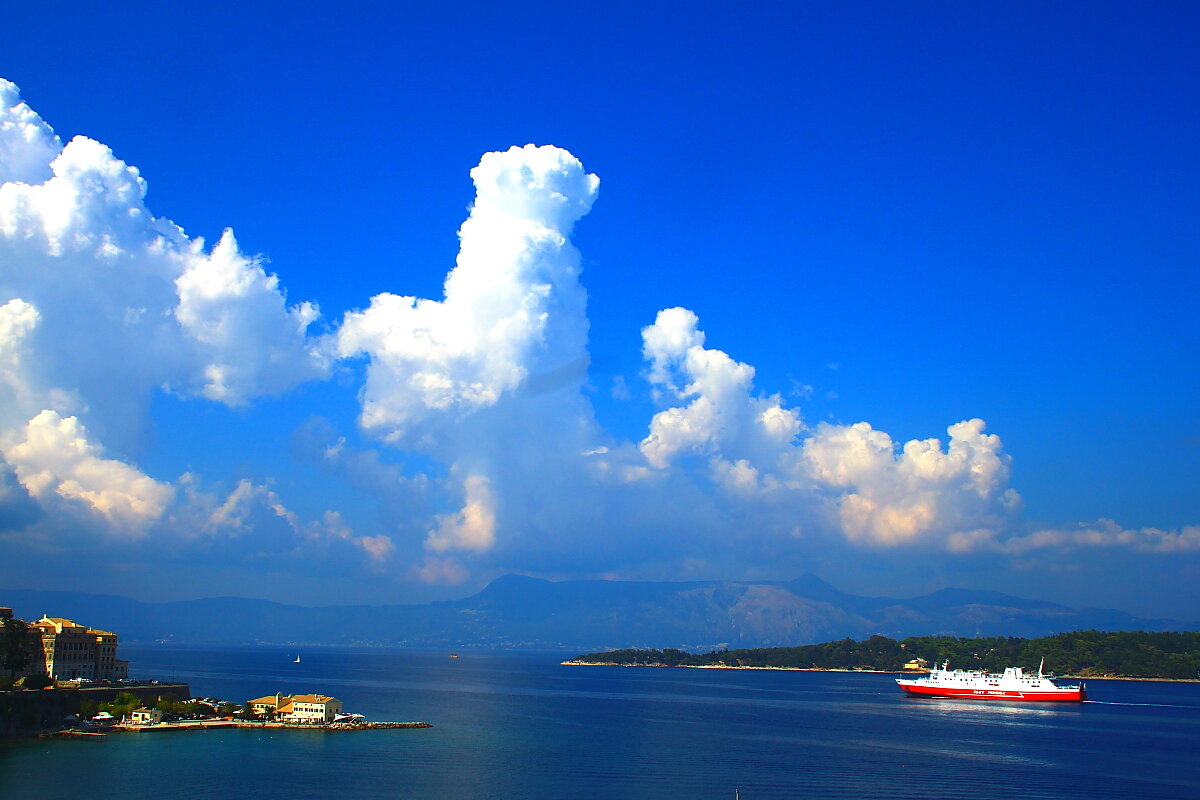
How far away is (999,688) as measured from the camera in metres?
141

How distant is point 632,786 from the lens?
5938 cm

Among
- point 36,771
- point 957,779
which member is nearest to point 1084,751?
point 957,779

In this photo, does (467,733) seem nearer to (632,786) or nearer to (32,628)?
(632,786)

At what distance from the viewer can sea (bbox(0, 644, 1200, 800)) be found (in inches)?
2265

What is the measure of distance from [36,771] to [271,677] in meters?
119

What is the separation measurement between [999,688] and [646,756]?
9019cm

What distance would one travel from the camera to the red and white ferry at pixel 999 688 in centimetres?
13925

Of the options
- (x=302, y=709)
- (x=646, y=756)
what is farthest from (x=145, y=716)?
(x=646, y=756)

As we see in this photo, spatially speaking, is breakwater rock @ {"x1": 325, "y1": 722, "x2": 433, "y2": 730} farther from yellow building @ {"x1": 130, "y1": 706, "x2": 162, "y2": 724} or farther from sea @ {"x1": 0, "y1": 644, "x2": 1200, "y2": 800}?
yellow building @ {"x1": 130, "y1": 706, "x2": 162, "y2": 724}

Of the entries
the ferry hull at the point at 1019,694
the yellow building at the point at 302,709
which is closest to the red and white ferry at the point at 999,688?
the ferry hull at the point at 1019,694

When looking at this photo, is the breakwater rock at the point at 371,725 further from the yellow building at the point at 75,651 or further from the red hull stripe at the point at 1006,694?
the red hull stripe at the point at 1006,694

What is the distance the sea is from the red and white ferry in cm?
1441

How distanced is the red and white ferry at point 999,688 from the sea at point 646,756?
47.3ft

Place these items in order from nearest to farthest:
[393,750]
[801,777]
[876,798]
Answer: [876,798]
[801,777]
[393,750]
